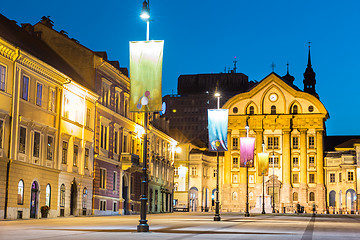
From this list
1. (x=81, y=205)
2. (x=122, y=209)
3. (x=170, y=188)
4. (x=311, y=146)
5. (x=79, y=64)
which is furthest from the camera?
(x=311, y=146)

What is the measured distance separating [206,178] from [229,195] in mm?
6539

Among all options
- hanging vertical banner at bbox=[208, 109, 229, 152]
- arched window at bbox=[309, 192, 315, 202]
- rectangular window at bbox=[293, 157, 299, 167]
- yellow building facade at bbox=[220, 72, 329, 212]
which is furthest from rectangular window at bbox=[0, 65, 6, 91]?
arched window at bbox=[309, 192, 315, 202]

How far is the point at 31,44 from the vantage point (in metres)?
49.1

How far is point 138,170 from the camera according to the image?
70.7 m

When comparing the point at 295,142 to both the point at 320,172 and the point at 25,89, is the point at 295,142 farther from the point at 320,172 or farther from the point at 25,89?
the point at 25,89

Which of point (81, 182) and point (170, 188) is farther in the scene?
point (170, 188)

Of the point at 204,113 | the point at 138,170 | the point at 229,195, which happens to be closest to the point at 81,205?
the point at 138,170

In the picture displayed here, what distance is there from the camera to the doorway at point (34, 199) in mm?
43969

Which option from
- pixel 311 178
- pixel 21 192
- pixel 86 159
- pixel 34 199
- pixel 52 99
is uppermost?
pixel 52 99

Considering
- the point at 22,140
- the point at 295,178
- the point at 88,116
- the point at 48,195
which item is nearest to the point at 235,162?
the point at 295,178

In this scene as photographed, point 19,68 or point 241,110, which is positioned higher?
point 241,110

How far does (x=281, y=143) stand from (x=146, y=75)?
99879 millimetres

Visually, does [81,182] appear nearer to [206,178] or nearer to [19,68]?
[19,68]

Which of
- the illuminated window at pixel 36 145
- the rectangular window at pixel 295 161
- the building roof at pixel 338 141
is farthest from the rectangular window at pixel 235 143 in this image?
the illuminated window at pixel 36 145
